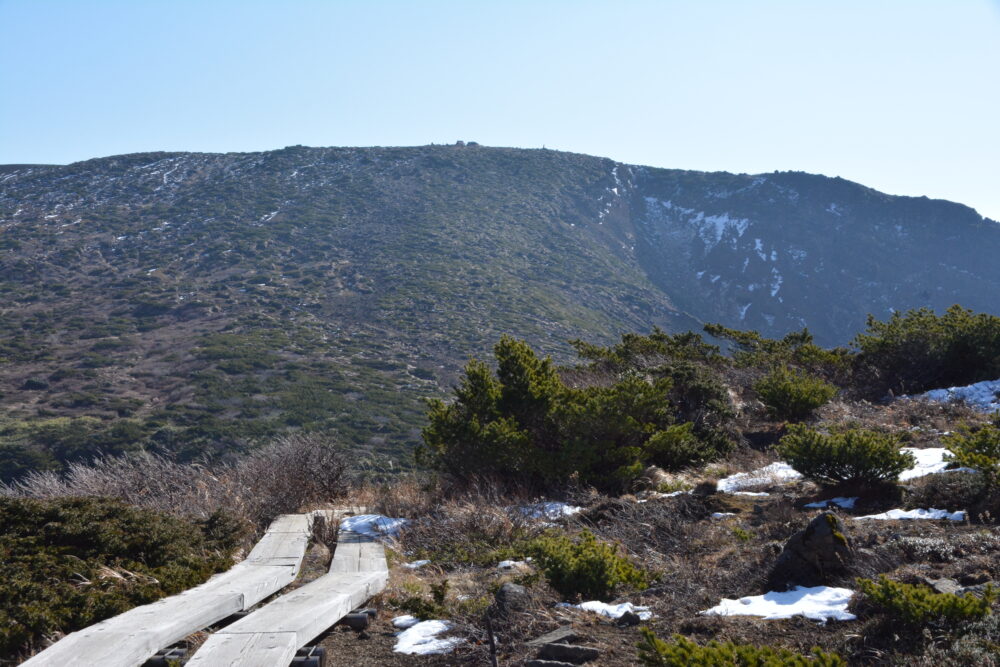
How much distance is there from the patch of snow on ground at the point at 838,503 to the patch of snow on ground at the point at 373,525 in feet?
13.2

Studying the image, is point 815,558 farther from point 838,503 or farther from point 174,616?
point 174,616

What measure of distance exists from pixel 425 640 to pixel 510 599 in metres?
0.58

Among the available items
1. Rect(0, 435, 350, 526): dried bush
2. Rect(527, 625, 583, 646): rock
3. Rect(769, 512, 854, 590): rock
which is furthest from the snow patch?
Rect(0, 435, 350, 526): dried bush

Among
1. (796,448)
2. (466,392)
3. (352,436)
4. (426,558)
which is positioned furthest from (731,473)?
(352,436)

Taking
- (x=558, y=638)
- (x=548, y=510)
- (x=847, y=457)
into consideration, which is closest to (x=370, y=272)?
(x=548, y=510)

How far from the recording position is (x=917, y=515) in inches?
235

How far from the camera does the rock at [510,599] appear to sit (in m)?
4.58

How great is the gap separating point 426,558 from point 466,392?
11.6ft

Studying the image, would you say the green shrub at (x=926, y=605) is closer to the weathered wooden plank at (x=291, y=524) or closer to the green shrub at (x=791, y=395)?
the weathered wooden plank at (x=291, y=524)

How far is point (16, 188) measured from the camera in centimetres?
6381

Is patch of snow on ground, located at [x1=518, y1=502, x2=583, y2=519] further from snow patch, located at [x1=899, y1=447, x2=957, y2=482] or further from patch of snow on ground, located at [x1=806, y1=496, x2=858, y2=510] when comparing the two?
snow patch, located at [x1=899, y1=447, x2=957, y2=482]

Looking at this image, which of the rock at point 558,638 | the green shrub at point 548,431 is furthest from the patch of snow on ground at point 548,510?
the rock at point 558,638

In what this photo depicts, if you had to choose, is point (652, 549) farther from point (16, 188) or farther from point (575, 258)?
point (16, 188)

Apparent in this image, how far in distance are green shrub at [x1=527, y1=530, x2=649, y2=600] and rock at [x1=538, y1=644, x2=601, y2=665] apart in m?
1.07
